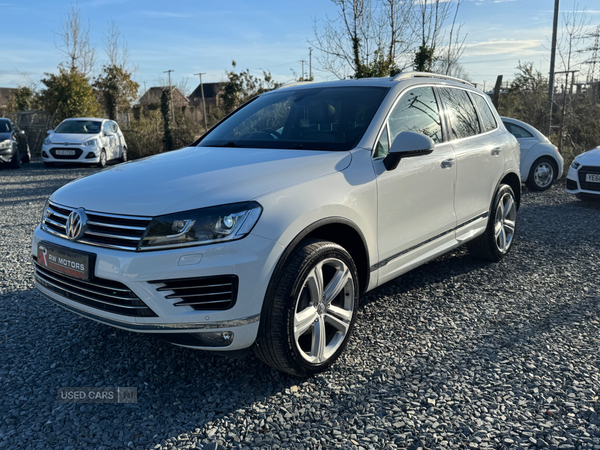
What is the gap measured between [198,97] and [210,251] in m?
82.5

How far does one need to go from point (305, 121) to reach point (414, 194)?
988 mm

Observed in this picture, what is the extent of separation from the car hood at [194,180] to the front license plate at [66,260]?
0.86 ft

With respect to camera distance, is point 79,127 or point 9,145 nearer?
point 9,145

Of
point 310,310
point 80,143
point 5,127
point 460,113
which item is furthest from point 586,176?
point 5,127

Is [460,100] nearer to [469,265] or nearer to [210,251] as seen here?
[469,265]

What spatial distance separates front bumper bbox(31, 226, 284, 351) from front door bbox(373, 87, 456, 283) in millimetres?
1115

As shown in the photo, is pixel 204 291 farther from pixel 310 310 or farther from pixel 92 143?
pixel 92 143

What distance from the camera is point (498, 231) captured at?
16.7 ft

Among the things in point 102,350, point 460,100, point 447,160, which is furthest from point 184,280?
point 460,100

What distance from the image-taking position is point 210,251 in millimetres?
2359

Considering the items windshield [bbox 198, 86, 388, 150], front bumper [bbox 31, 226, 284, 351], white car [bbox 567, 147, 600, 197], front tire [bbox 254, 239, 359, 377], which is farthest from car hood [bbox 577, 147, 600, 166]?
front bumper [bbox 31, 226, 284, 351]

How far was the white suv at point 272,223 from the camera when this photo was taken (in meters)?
2.41

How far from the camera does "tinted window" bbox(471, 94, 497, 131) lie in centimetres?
492

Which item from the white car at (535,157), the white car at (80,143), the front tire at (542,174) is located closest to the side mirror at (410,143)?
the white car at (535,157)
